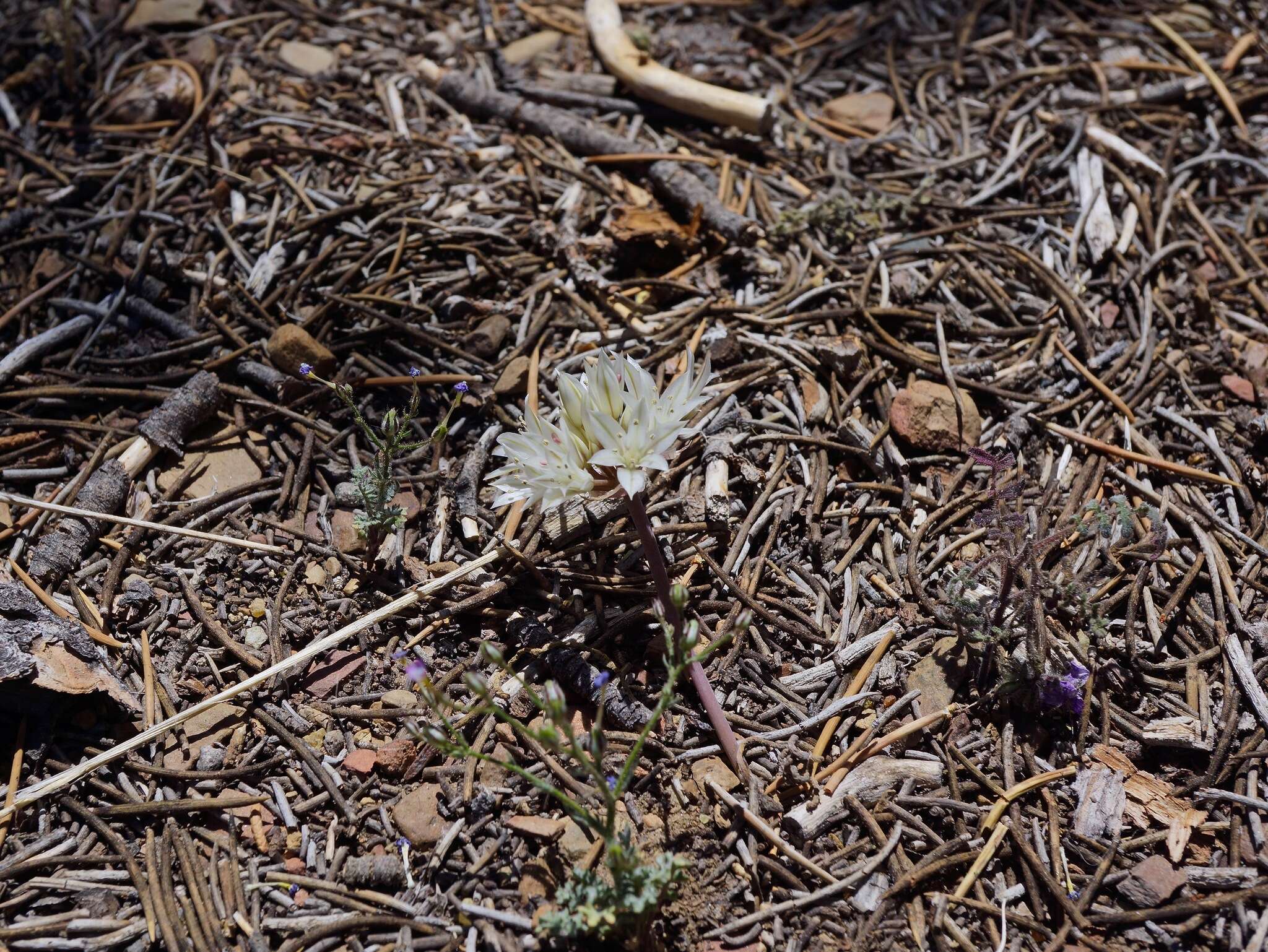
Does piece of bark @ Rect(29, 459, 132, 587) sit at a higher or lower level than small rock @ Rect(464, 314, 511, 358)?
lower

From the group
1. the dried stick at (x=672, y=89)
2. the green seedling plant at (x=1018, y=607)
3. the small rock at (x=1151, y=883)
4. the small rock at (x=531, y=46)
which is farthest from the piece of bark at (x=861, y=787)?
the small rock at (x=531, y=46)

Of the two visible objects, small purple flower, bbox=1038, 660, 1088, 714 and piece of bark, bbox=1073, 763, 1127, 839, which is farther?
small purple flower, bbox=1038, 660, 1088, 714

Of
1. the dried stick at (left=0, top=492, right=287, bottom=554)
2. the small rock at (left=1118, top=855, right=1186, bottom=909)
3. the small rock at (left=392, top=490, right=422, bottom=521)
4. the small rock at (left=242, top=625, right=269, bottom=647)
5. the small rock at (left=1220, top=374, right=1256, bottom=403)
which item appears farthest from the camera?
the small rock at (left=1220, top=374, right=1256, bottom=403)

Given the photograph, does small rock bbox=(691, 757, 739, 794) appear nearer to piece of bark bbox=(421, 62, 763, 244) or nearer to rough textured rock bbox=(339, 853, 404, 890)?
rough textured rock bbox=(339, 853, 404, 890)

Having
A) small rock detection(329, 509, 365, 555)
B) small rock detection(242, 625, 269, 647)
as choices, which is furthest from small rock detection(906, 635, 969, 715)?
small rock detection(242, 625, 269, 647)

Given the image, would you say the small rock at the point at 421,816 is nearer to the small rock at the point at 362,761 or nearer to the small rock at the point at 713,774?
the small rock at the point at 362,761

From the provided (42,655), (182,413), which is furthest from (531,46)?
(42,655)
